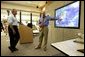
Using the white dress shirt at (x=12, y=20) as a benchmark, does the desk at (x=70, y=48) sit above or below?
below

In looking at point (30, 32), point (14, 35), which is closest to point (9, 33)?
point (14, 35)

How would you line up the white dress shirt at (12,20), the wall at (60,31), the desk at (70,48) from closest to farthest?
the desk at (70,48) → the wall at (60,31) → the white dress shirt at (12,20)

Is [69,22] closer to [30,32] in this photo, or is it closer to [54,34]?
[54,34]

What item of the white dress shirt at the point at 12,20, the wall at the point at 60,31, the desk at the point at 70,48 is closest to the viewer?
the desk at the point at 70,48

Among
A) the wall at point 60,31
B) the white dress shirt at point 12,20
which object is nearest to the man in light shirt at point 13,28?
the white dress shirt at point 12,20

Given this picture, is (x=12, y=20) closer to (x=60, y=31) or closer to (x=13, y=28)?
(x=13, y=28)

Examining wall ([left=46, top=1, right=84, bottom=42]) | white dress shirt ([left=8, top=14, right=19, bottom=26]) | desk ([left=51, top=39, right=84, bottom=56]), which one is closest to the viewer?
desk ([left=51, top=39, right=84, bottom=56])

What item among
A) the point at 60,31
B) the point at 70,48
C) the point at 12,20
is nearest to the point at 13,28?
the point at 12,20

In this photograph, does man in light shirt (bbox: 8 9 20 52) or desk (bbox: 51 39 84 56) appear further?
man in light shirt (bbox: 8 9 20 52)

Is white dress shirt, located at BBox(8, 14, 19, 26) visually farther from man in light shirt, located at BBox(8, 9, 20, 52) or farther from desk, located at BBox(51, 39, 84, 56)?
desk, located at BBox(51, 39, 84, 56)

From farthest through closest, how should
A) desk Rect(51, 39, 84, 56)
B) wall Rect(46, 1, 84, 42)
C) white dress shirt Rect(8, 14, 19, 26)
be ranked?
white dress shirt Rect(8, 14, 19, 26), wall Rect(46, 1, 84, 42), desk Rect(51, 39, 84, 56)

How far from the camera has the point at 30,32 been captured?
3.73 metres

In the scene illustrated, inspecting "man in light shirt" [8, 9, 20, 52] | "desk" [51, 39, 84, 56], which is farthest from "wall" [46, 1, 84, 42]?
"man in light shirt" [8, 9, 20, 52]

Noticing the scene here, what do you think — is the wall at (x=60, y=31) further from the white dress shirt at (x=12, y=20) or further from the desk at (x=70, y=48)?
the white dress shirt at (x=12, y=20)
